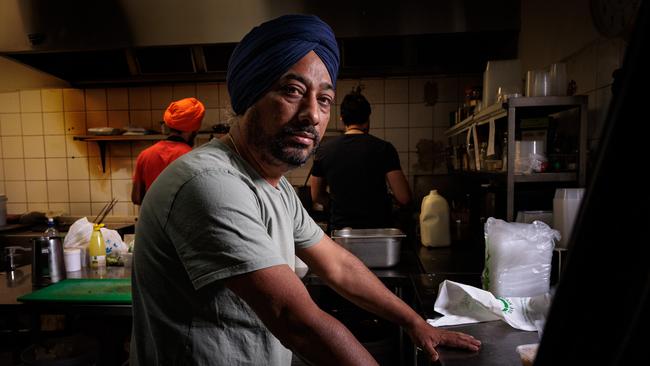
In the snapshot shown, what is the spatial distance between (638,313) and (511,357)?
0.92m

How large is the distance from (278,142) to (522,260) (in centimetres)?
88

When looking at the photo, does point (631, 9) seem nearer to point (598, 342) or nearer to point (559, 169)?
point (559, 169)

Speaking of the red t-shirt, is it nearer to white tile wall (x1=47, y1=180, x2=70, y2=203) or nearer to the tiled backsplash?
the tiled backsplash

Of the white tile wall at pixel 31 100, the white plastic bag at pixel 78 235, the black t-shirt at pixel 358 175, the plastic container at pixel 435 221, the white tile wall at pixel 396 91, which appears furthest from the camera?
the white tile wall at pixel 31 100

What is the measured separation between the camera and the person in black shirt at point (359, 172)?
96.0 inches

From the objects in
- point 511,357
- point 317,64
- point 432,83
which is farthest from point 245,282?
point 432,83

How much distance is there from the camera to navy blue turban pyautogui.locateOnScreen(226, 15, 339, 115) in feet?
3.33

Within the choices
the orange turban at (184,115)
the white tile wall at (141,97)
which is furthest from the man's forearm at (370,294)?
the white tile wall at (141,97)

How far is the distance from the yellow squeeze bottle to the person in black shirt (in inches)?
49.2

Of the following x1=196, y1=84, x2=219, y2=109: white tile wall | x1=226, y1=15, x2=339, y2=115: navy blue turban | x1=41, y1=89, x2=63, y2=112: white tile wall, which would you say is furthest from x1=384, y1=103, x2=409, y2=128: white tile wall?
x1=41, y1=89, x2=63, y2=112: white tile wall

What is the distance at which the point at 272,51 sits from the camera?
1.01 metres

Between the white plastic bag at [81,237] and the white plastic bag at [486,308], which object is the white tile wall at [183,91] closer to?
the white plastic bag at [81,237]

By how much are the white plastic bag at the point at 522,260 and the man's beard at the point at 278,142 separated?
0.73 m

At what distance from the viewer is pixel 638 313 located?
219mm
